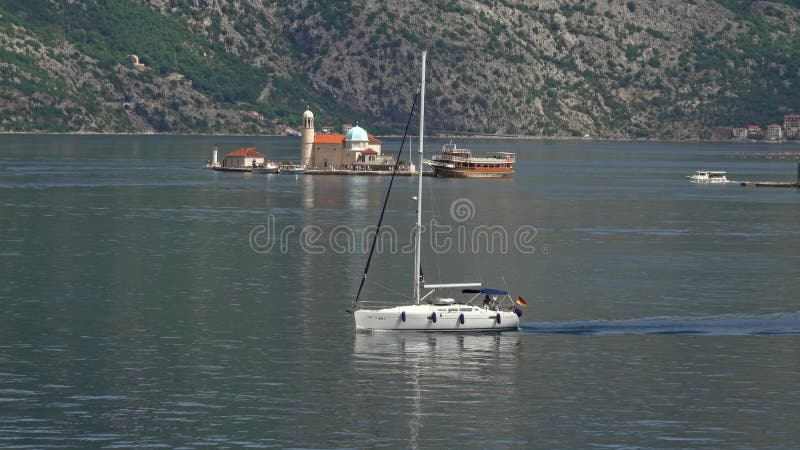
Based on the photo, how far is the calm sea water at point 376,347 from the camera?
57.8 metres

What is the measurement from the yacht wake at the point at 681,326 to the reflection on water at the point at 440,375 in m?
4.08

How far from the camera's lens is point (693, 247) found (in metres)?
127

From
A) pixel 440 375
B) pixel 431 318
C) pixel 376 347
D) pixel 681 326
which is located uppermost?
pixel 431 318

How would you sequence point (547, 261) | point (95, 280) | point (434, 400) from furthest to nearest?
point (547, 261) → point (95, 280) → point (434, 400)

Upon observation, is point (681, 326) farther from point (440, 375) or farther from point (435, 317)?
point (440, 375)

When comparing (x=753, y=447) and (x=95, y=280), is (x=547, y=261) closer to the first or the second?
(x=95, y=280)

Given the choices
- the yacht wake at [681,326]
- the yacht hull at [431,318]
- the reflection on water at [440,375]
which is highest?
the yacht hull at [431,318]

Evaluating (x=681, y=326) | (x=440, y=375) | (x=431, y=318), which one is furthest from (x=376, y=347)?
(x=681, y=326)

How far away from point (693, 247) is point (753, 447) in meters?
73.3

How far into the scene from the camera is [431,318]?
7650 cm

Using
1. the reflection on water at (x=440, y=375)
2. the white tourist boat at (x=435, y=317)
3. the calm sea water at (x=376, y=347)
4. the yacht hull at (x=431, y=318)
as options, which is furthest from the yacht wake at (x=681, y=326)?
the reflection on water at (x=440, y=375)

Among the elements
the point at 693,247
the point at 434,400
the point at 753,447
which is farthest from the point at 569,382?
the point at 693,247

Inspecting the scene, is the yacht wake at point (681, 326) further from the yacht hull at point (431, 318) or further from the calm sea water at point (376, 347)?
the yacht hull at point (431, 318)

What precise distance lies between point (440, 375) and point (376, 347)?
24.2ft
